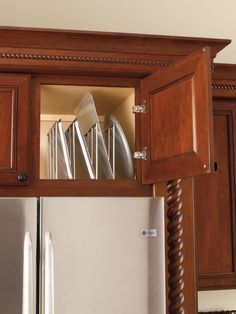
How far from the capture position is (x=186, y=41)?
161cm

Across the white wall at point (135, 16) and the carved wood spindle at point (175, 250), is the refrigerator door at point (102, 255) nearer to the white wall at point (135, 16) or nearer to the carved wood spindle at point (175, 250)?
the carved wood spindle at point (175, 250)

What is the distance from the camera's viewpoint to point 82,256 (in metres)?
1.35

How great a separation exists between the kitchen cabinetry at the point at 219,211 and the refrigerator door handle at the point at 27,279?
75 cm

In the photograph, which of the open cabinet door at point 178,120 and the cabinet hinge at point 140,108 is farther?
the cabinet hinge at point 140,108

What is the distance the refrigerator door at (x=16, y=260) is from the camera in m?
1.28

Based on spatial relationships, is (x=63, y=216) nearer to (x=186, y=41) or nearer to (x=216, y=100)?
(x=186, y=41)

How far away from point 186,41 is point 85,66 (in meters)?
0.33

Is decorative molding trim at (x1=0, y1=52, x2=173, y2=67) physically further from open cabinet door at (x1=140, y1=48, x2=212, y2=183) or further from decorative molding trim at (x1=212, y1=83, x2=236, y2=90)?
decorative molding trim at (x1=212, y1=83, x2=236, y2=90)

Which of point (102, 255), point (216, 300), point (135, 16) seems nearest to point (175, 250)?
point (102, 255)

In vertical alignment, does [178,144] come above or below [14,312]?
above

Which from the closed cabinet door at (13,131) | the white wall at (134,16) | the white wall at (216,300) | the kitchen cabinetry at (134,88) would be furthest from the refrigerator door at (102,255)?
the white wall at (134,16)

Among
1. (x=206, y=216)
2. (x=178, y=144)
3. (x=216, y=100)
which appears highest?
(x=216, y=100)

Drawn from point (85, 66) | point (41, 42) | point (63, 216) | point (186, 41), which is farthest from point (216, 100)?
point (63, 216)

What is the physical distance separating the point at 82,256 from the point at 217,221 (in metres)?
0.69
